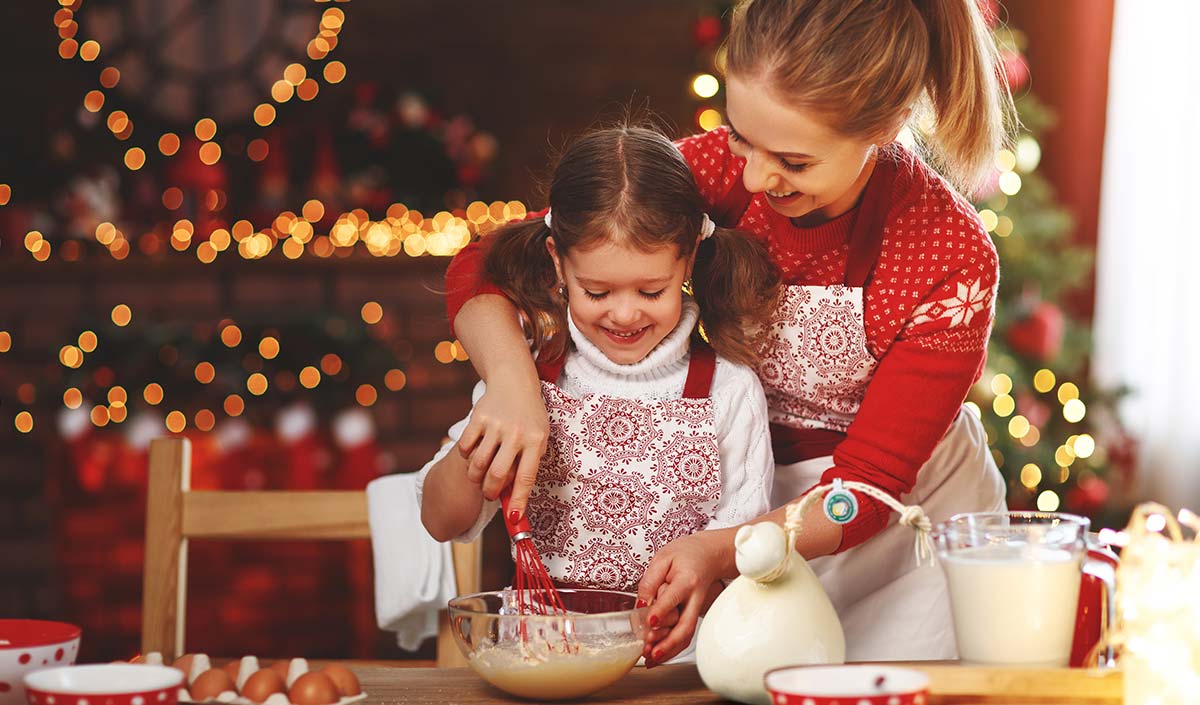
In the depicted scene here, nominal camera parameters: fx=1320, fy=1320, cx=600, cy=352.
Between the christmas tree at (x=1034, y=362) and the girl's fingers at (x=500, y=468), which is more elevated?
the christmas tree at (x=1034, y=362)

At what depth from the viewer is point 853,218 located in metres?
1.38

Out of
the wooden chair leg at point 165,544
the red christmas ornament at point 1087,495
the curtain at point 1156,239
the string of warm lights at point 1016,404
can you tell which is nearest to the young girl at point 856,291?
the wooden chair leg at point 165,544

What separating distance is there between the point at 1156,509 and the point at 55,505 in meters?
3.25

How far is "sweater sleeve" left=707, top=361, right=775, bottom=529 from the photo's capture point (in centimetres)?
133

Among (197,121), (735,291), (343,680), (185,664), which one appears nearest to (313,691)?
(343,680)

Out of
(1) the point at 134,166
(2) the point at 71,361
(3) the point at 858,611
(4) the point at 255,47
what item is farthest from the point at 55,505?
(3) the point at 858,611

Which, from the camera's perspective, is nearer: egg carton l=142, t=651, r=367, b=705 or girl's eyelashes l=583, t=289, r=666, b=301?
egg carton l=142, t=651, r=367, b=705

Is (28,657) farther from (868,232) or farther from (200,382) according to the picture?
(200,382)

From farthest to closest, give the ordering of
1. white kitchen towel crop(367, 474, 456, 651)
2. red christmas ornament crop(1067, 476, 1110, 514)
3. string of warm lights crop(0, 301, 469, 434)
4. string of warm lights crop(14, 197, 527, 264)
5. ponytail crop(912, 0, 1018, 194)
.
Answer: string of warm lights crop(14, 197, 527, 264), red christmas ornament crop(1067, 476, 1110, 514), string of warm lights crop(0, 301, 469, 434), white kitchen towel crop(367, 474, 456, 651), ponytail crop(912, 0, 1018, 194)

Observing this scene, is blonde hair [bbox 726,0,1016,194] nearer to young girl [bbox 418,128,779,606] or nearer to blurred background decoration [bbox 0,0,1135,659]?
young girl [bbox 418,128,779,606]

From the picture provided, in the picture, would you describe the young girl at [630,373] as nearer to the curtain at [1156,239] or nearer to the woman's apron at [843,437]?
the woman's apron at [843,437]

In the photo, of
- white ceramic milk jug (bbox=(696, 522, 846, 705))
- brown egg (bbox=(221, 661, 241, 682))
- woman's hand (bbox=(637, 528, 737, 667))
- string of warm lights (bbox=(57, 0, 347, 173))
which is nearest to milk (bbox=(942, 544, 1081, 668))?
white ceramic milk jug (bbox=(696, 522, 846, 705))

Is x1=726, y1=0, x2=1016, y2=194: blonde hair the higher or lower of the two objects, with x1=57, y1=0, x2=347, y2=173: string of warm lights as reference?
lower

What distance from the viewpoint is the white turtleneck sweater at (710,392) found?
1.35m
